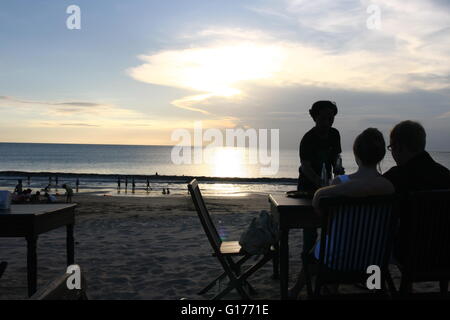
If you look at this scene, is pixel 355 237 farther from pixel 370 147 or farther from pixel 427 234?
pixel 370 147

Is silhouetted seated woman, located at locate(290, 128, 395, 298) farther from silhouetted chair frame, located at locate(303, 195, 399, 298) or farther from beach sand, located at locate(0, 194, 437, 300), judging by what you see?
beach sand, located at locate(0, 194, 437, 300)

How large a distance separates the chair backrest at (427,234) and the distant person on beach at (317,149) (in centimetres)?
172

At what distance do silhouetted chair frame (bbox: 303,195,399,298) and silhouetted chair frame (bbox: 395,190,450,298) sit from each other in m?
0.12

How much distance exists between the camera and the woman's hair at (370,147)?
9.76ft

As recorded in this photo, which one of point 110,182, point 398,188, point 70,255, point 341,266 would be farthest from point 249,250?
point 110,182

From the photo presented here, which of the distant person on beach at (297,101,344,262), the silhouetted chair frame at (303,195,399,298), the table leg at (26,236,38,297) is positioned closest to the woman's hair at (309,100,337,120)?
the distant person on beach at (297,101,344,262)

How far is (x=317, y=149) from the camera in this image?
15.8 ft

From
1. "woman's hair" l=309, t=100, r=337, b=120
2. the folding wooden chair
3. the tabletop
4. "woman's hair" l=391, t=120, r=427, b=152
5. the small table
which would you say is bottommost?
the folding wooden chair

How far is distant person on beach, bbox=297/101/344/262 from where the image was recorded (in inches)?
184

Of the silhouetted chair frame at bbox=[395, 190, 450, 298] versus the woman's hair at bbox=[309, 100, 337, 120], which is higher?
the woman's hair at bbox=[309, 100, 337, 120]

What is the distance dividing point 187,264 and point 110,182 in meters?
37.9

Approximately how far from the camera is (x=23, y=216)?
3.55 metres

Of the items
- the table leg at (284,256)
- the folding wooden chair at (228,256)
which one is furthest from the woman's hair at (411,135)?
the folding wooden chair at (228,256)
